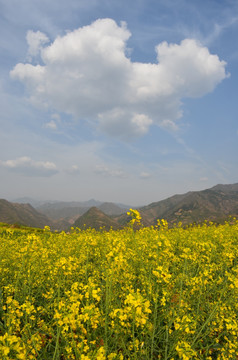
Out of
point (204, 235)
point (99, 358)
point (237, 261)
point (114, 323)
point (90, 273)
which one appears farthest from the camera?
point (204, 235)

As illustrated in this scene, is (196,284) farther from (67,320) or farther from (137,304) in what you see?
(67,320)

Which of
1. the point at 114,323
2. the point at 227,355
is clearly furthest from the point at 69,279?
the point at 227,355

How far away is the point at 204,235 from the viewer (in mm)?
11375

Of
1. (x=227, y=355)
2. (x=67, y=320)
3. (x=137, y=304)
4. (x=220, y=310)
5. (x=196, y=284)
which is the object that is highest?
(x=137, y=304)

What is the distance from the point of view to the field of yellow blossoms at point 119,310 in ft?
9.28

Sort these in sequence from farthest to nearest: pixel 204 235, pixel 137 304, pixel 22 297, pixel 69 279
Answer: pixel 204 235, pixel 69 279, pixel 22 297, pixel 137 304

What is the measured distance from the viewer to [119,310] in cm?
292

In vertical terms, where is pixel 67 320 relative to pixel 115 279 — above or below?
above

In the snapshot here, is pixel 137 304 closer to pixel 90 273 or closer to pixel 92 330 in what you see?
pixel 92 330

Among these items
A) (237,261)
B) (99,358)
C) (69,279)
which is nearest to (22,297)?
(69,279)

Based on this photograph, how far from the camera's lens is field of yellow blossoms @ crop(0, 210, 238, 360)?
2.83 m

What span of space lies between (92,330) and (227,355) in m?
2.49

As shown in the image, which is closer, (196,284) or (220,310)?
(220,310)

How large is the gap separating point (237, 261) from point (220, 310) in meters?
4.12
